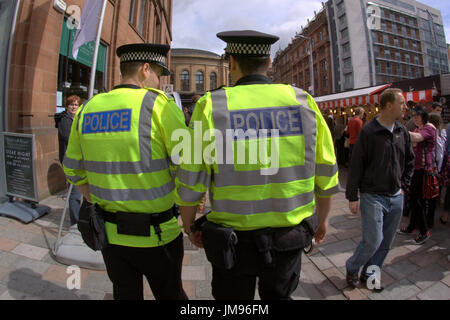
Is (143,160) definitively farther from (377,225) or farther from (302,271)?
(302,271)

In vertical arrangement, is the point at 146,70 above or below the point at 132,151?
above

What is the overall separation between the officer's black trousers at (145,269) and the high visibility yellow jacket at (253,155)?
0.48m

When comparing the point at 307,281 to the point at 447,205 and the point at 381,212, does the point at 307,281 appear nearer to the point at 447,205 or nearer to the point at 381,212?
the point at 381,212

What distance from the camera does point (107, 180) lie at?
5.07ft

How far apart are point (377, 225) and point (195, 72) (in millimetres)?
49452

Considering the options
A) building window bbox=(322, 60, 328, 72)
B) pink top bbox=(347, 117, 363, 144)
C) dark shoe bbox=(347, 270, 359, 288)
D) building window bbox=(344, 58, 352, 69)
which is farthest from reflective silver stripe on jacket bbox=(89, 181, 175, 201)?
building window bbox=(322, 60, 328, 72)

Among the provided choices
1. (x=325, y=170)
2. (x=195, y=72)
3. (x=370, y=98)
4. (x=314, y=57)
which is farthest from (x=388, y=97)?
(x=314, y=57)

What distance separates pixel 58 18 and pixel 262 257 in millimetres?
6801

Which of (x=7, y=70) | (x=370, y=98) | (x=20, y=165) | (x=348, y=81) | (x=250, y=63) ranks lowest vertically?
(x=20, y=165)

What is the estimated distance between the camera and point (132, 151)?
1490 mm

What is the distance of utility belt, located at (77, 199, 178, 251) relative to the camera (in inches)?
59.8

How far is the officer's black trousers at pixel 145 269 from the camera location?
1.57 meters

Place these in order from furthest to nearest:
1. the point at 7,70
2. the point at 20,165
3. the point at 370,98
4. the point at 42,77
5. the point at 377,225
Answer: the point at 370,98, the point at 42,77, the point at 7,70, the point at 20,165, the point at 377,225

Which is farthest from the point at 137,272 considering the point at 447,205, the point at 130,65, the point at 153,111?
the point at 447,205
